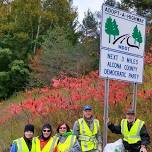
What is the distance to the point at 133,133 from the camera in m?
10.6

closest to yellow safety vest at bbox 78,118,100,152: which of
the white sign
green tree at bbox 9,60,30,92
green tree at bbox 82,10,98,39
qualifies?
the white sign

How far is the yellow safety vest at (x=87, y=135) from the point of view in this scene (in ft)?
35.6

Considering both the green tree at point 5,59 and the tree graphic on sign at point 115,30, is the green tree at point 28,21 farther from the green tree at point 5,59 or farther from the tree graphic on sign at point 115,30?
the tree graphic on sign at point 115,30

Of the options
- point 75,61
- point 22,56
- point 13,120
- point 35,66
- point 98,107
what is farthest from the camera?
point 22,56

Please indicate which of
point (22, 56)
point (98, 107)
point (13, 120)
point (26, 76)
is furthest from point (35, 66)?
point (98, 107)

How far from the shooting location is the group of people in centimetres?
962

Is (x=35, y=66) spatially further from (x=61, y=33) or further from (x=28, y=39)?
(x=28, y=39)

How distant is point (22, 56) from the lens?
48.2 meters

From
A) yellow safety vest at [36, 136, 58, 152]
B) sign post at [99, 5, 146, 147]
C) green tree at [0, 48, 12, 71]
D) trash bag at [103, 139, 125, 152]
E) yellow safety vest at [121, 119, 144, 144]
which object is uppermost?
green tree at [0, 48, 12, 71]

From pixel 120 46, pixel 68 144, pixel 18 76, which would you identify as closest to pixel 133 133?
pixel 68 144

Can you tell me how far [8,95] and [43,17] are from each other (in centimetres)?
917

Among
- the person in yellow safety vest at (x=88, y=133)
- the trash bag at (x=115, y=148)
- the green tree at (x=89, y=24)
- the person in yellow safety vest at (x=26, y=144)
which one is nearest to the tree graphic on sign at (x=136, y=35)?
the person in yellow safety vest at (x=88, y=133)

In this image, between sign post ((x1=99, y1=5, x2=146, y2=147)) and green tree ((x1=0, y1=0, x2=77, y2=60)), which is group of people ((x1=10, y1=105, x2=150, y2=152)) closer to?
sign post ((x1=99, y1=5, x2=146, y2=147))

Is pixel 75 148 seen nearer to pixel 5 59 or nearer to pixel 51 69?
pixel 51 69
